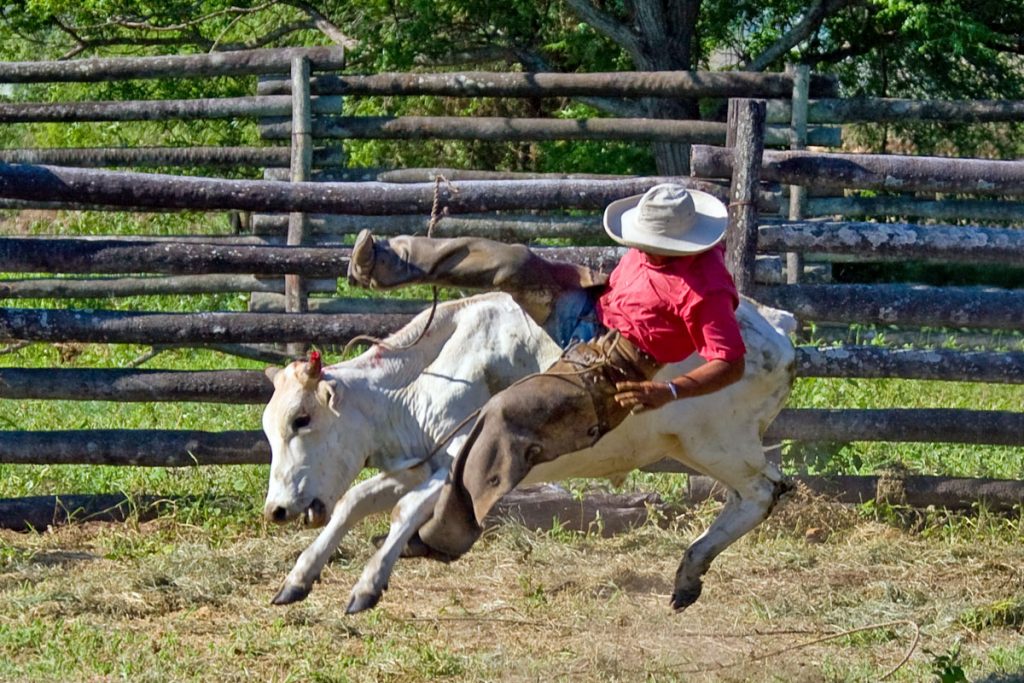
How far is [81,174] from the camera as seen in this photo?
25.7 feet

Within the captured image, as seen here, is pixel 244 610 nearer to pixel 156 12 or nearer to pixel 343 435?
pixel 343 435

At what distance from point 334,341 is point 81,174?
1.56 meters

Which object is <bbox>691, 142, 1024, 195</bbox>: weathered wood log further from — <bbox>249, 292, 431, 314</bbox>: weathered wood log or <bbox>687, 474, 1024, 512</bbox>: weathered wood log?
<bbox>249, 292, 431, 314</bbox>: weathered wood log

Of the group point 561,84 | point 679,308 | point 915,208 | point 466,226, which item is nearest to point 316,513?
point 679,308

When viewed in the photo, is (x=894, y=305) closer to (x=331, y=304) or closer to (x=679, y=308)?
(x=679, y=308)

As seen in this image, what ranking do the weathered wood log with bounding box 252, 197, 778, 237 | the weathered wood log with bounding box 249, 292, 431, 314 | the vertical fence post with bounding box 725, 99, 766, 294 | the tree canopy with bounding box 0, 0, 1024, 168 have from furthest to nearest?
the tree canopy with bounding box 0, 0, 1024, 168 < the weathered wood log with bounding box 249, 292, 431, 314 < the weathered wood log with bounding box 252, 197, 778, 237 < the vertical fence post with bounding box 725, 99, 766, 294

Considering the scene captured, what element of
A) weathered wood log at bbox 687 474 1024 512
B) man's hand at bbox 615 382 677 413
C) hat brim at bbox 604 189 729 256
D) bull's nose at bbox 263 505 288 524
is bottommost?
weathered wood log at bbox 687 474 1024 512

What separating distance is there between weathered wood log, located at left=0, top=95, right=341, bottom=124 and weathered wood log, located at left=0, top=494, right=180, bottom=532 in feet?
14.7

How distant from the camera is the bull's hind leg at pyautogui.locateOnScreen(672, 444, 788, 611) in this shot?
21.5 ft

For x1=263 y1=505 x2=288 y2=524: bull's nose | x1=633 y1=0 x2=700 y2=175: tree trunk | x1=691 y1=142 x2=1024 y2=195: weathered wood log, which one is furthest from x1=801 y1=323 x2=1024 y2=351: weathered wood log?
x1=263 y1=505 x2=288 y2=524: bull's nose

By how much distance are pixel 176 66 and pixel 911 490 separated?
690 centimetres

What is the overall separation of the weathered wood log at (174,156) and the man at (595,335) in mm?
6411

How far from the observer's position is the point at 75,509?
833 centimetres

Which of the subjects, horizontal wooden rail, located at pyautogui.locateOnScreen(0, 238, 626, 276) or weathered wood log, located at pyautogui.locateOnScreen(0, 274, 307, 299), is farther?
weathered wood log, located at pyautogui.locateOnScreen(0, 274, 307, 299)
